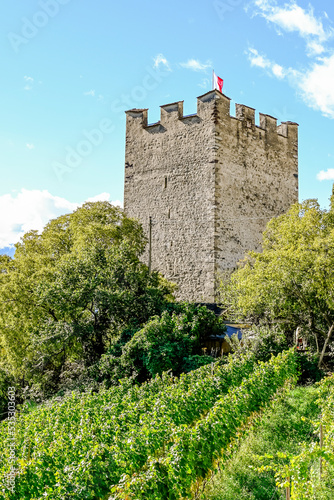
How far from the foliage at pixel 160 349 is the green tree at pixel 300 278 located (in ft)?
5.42

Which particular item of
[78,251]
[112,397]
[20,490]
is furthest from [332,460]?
[78,251]

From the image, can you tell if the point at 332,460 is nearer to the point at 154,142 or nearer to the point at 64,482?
the point at 64,482

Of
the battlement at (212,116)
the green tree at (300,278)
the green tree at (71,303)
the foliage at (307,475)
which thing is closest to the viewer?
the foliage at (307,475)

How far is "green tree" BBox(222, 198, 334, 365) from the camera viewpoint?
466 inches

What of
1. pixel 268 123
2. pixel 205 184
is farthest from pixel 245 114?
pixel 205 184

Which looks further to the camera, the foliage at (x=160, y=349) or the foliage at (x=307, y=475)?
the foliage at (x=160, y=349)

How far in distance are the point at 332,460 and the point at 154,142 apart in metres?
18.2

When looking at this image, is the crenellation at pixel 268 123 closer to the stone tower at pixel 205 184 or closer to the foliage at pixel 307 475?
the stone tower at pixel 205 184

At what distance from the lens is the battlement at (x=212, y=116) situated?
19.4 meters

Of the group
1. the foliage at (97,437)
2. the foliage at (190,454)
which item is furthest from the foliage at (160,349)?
the foliage at (190,454)

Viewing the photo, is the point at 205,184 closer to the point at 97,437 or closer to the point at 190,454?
the point at 97,437

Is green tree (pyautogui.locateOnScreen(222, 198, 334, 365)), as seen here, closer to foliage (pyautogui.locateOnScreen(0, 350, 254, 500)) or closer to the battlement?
foliage (pyautogui.locateOnScreen(0, 350, 254, 500))

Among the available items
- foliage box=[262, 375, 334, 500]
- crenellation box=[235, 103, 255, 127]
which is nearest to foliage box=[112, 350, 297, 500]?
foliage box=[262, 375, 334, 500]

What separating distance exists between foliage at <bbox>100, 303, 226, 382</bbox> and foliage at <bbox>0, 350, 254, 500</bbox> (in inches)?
77.0
